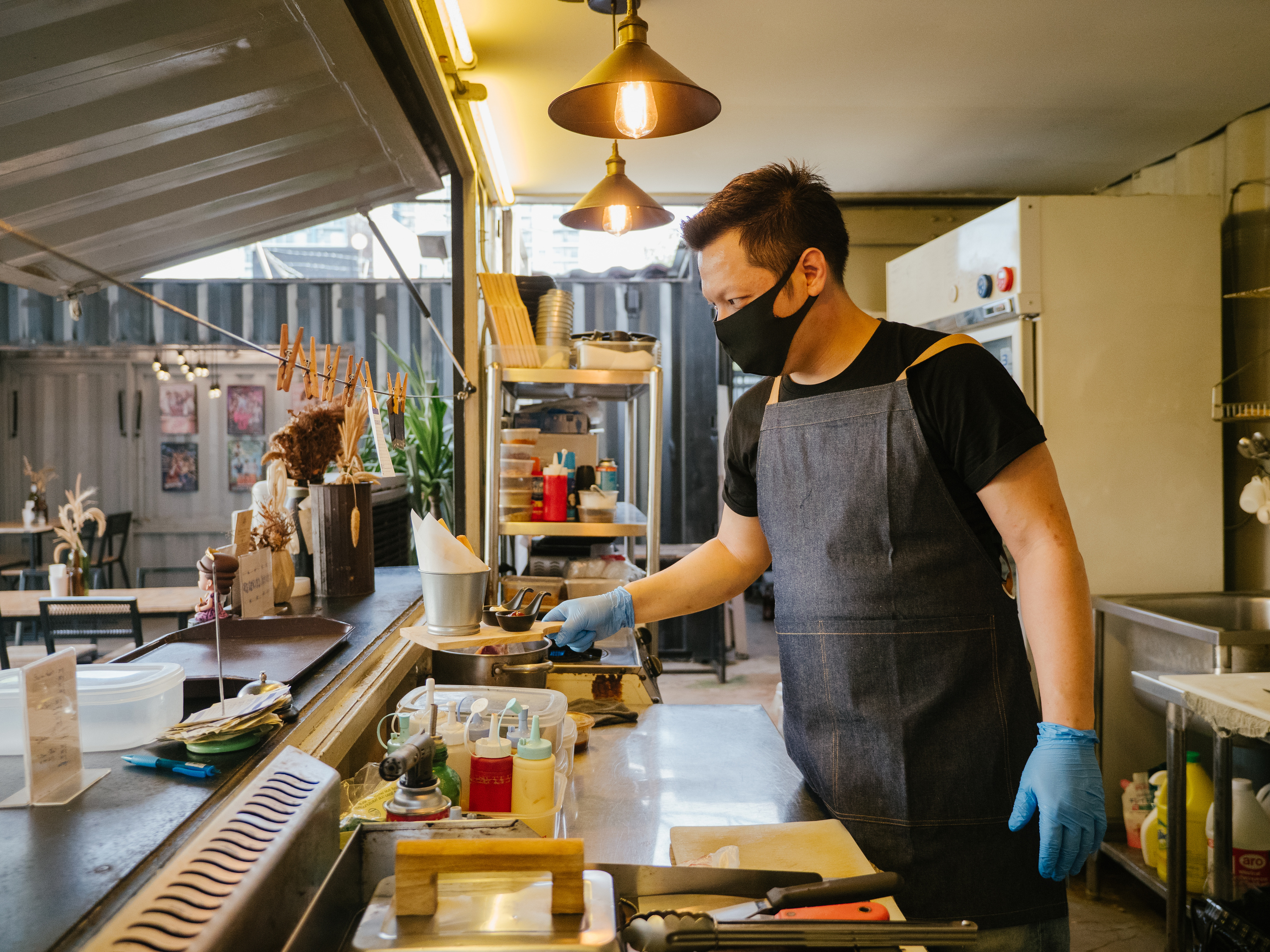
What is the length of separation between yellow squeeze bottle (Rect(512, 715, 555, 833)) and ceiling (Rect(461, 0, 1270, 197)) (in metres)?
2.31

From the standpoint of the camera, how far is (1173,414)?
347cm

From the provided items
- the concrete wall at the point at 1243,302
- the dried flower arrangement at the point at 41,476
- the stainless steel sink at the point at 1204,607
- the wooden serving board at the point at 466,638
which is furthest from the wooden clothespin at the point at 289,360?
the dried flower arrangement at the point at 41,476

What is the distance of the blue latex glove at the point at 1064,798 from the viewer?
1354 millimetres

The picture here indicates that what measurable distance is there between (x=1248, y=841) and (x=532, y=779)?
2.57m

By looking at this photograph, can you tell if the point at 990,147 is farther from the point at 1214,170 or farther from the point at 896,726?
the point at 896,726

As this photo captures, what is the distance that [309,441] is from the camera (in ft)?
7.75

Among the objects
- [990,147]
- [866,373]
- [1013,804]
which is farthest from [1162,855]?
[990,147]

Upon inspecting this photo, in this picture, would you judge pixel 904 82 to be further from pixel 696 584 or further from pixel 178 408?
pixel 178 408

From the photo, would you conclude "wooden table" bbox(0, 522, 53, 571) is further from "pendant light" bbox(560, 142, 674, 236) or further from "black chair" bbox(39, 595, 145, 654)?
"pendant light" bbox(560, 142, 674, 236)

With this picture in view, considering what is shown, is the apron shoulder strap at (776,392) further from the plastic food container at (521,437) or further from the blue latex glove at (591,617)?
the plastic food container at (521,437)

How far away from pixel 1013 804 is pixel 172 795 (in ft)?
4.31

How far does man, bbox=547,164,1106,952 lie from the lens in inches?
55.5

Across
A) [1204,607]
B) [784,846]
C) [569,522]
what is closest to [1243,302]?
[1204,607]

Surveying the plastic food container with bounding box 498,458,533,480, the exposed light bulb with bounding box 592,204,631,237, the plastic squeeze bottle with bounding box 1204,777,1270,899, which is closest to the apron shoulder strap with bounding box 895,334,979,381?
the exposed light bulb with bounding box 592,204,631,237
